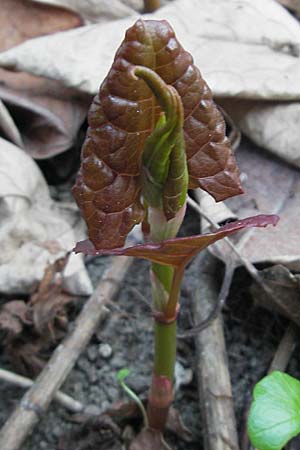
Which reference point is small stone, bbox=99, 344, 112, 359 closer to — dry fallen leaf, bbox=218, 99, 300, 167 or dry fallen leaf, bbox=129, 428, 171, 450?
dry fallen leaf, bbox=129, 428, 171, 450

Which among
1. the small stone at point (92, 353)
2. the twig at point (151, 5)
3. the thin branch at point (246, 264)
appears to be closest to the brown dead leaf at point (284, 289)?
the thin branch at point (246, 264)

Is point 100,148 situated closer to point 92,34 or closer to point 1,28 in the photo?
point 92,34

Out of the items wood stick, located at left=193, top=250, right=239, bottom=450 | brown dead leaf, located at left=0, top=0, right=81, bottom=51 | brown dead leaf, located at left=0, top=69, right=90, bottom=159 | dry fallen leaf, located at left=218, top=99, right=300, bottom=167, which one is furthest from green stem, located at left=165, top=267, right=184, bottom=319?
brown dead leaf, located at left=0, top=0, right=81, bottom=51

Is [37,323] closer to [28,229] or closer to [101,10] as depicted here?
[28,229]

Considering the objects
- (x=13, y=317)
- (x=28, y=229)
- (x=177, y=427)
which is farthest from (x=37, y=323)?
(x=177, y=427)

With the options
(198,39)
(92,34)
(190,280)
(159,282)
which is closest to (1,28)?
(92,34)

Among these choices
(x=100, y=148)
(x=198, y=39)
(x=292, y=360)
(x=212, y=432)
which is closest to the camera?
(x=100, y=148)

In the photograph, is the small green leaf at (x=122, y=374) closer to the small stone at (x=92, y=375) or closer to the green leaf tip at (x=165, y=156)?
the small stone at (x=92, y=375)
